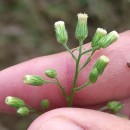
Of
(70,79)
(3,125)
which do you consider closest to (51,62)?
(70,79)

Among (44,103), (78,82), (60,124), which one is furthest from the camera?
(78,82)

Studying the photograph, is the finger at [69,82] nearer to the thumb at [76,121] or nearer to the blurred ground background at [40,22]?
the thumb at [76,121]

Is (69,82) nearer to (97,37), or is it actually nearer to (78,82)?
(78,82)

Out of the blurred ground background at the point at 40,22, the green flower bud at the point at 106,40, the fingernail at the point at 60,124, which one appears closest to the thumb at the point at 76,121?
the fingernail at the point at 60,124

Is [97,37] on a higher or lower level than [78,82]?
higher

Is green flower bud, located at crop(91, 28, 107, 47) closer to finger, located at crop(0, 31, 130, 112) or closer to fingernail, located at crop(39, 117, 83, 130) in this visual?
finger, located at crop(0, 31, 130, 112)

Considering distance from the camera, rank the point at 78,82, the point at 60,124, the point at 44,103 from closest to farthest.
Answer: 1. the point at 60,124
2. the point at 44,103
3. the point at 78,82

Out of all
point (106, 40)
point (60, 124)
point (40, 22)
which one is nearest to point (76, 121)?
point (60, 124)

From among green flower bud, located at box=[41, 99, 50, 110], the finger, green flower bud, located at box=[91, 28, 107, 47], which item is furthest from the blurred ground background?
green flower bud, located at box=[91, 28, 107, 47]
